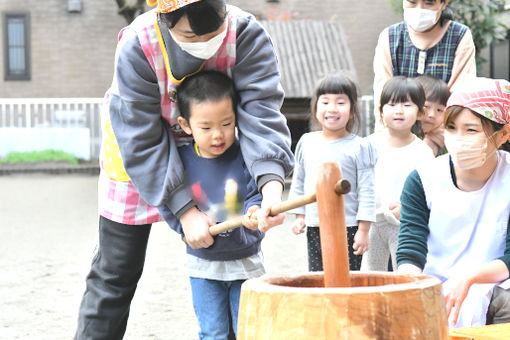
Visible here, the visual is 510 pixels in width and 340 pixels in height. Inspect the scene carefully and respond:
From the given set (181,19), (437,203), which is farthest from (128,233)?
(437,203)

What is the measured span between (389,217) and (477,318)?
1335mm

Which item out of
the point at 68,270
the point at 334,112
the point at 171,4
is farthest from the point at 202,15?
the point at 68,270

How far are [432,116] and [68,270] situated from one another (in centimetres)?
293

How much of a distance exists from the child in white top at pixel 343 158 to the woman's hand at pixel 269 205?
1291 mm

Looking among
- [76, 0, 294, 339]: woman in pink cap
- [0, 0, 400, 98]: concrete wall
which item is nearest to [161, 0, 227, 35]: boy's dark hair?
[76, 0, 294, 339]: woman in pink cap

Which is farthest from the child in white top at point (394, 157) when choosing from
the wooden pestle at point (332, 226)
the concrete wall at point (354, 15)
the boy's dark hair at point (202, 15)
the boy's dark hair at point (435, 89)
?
the concrete wall at point (354, 15)

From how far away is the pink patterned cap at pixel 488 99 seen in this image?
2652 millimetres

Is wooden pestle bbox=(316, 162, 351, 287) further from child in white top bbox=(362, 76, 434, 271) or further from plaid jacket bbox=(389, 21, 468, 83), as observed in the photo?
plaid jacket bbox=(389, 21, 468, 83)

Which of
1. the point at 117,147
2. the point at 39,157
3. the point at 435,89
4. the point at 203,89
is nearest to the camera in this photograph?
the point at 203,89

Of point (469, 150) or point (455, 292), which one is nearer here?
point (455, 292)

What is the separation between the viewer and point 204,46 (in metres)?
2.51

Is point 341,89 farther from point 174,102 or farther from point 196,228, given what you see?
point 196,228

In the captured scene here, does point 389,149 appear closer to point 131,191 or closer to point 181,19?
point 131,191

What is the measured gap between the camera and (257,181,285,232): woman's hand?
231 centimetres
